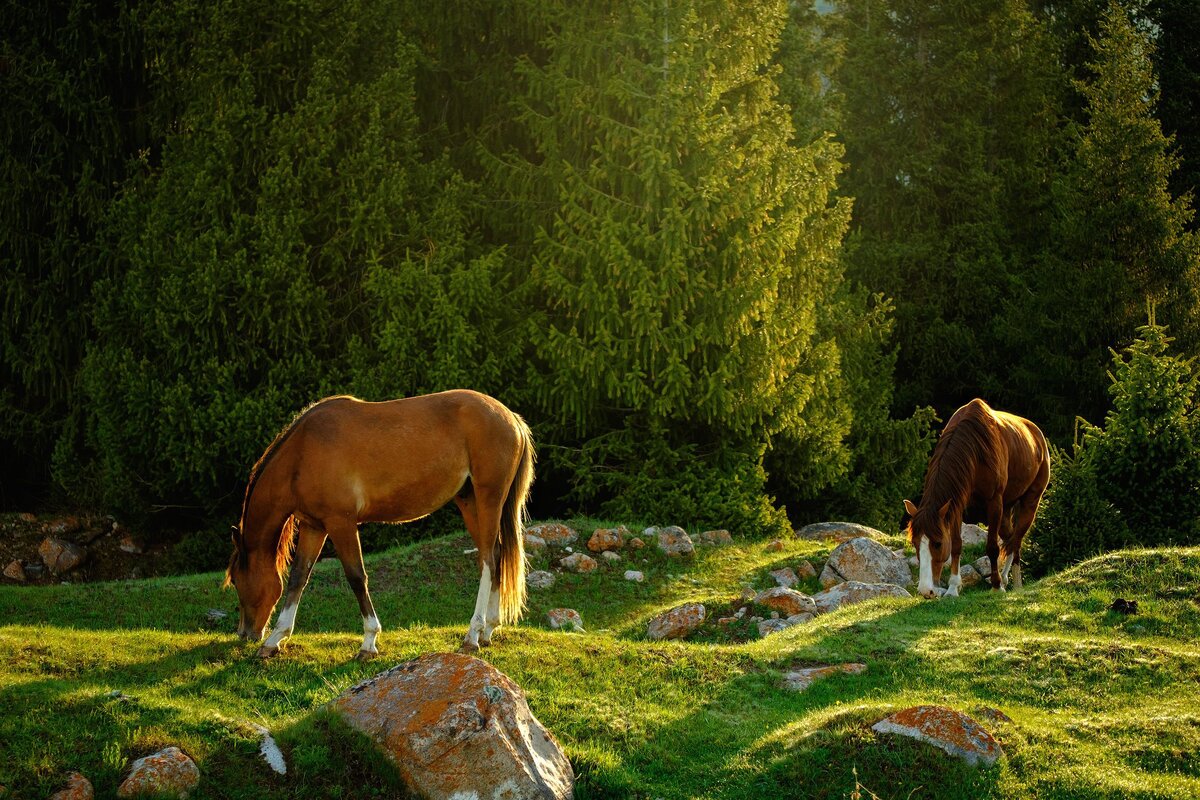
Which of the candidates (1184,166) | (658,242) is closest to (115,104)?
(658,242)

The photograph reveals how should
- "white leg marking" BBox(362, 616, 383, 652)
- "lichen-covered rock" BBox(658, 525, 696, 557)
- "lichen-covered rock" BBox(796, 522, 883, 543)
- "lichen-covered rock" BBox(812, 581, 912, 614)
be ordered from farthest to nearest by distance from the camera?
"lichen-covered rock" BBox(796, 522, 883, 543), "lichen-covered rock" BBox(658, 525, 696, 557), "lichen-covered rock" BBox(812, 581, 912, 614), "white leg marking" BBox(362, 616, 383, 652)

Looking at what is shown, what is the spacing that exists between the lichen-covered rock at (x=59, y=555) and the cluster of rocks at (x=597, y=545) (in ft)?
30.8


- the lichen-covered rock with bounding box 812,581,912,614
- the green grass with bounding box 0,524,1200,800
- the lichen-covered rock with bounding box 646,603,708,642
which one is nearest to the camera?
the green grass with bounding box 0,524,1200,800

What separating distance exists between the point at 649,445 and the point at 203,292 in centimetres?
779

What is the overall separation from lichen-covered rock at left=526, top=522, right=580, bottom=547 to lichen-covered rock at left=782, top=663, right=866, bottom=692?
6764mm

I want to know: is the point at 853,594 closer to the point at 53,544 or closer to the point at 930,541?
the point at 930,541

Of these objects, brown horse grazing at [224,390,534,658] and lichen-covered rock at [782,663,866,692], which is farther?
lichen-covered rock at [782,663,866,692]

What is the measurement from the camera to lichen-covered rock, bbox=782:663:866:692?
9.93 m

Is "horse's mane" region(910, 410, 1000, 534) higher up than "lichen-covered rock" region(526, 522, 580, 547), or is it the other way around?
"horse's mane" region(910, 410, 1000, 534)

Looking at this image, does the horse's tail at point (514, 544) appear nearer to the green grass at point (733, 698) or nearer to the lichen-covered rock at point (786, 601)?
the green grass at point (733, 698)

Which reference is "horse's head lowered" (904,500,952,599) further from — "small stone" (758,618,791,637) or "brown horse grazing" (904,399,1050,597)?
"small stone" (758,618,791,637)

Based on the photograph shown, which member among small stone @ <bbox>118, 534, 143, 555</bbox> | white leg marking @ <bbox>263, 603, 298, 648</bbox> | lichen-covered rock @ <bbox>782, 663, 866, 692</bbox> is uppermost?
white leg marking @ <bbox>263, 603, 298, 648</bbox>

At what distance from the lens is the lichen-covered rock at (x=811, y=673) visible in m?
9.93

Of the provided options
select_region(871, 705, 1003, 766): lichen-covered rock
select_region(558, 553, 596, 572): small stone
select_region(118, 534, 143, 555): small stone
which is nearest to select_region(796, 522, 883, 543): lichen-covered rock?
select_region(558, 553, 596, 572): small stone
